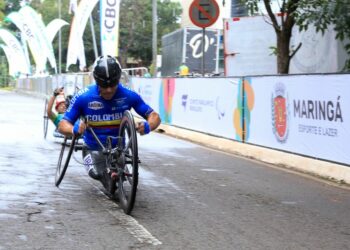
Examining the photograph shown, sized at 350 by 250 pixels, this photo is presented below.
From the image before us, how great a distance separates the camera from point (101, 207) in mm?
6812

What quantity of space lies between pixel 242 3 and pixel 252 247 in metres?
9.44

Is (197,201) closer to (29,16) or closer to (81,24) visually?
(81,24)

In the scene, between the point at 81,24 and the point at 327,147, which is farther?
the point at 81,24

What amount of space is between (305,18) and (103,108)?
6.52 m

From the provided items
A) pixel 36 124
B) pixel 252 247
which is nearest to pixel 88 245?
pixel 252 247

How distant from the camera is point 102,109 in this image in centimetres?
704

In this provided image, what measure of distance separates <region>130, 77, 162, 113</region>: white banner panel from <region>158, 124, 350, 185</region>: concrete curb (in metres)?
3.20

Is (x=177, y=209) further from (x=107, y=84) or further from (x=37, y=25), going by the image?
(x=37, y=25)

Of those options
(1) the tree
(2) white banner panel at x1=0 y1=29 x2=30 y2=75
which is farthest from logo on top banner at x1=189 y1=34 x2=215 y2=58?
(2) white banner panel at x1=0 y1=29 x2=30 y2=75

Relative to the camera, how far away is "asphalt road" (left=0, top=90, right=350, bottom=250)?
5594mm

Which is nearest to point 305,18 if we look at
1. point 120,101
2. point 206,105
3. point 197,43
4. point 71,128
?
point 206,105

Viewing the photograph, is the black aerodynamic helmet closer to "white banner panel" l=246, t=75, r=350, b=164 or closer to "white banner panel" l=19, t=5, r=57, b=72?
"white banner panel" l=246, t=75, r=350, b=164

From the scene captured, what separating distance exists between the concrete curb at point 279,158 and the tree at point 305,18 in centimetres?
234

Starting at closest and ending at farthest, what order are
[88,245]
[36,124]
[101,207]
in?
[88,245] → [101,207] → [36,124]
